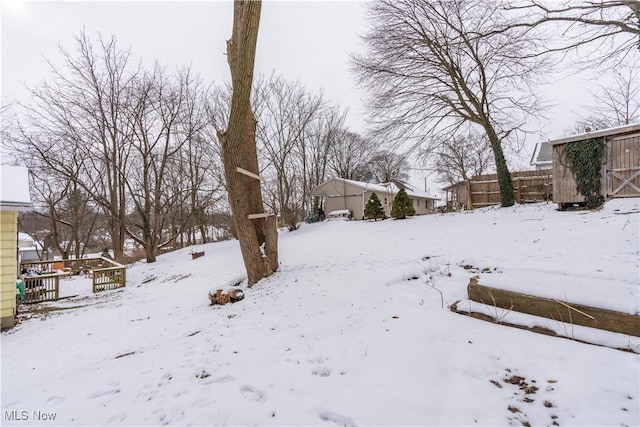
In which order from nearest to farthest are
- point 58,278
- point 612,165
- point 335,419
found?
point 335,419
point 612,165
point 58,278

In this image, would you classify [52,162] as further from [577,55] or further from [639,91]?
[639,91]

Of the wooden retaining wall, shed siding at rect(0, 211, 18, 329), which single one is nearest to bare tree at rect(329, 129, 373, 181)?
shed siding at rect(0, 211, 18, 329)

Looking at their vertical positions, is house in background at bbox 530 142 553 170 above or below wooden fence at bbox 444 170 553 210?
above

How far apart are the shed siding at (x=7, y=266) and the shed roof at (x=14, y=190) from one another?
1.74 ft

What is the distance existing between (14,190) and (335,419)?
7857mm

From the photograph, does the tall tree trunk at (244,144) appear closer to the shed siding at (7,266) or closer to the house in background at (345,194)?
the shed siding at (7,266)

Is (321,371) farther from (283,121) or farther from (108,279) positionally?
(283,121)

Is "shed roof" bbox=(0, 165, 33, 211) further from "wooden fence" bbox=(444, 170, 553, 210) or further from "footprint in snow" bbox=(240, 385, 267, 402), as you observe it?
"wooden fence" bbox=(444, 170, 553, 210)

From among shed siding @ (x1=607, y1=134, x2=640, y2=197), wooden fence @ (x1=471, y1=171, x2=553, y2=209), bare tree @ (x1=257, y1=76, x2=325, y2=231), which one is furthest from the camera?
bare tree @ (x1=257, y1=76, x2=325, y2=231)

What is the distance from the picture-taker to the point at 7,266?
18.7 feet

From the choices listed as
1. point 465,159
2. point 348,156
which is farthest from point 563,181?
point 348,156

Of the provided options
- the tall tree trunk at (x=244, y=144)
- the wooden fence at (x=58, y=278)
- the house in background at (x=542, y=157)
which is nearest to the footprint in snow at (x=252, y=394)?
the tall tree trunk at (x=244, y=144)

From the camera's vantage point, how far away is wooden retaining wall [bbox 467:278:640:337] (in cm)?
242

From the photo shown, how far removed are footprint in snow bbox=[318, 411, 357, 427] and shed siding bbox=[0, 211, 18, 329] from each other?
297 inches
